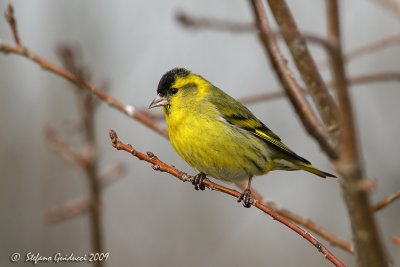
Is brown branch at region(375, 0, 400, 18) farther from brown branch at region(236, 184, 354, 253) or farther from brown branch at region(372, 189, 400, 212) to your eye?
brown branch at region(236, 184, 354, 253)

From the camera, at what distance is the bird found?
16.0 ft

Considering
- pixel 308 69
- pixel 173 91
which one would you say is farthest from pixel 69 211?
pixel 308 69

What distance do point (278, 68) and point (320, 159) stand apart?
8.44m

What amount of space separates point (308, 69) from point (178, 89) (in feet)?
9.33

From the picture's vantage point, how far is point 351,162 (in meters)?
1.71

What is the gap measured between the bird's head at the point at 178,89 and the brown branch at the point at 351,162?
361 cm

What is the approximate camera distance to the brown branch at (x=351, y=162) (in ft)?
5.48

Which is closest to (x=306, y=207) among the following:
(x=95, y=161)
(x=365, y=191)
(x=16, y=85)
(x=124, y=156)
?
(x=124, y=156)

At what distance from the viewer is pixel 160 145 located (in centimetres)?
1125

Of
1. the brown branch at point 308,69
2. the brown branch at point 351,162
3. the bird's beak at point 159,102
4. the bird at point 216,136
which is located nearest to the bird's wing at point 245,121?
the bird at point 216,136

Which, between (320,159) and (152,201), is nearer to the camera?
(320,159)

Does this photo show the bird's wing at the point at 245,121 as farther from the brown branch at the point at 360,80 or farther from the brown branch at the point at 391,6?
the brown branch at the point at 391,6

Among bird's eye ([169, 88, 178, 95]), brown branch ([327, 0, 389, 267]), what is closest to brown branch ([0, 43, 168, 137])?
bird's eye ([169, 88, 178, 95])

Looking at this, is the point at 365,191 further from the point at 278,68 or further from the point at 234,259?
the point at 234,259
